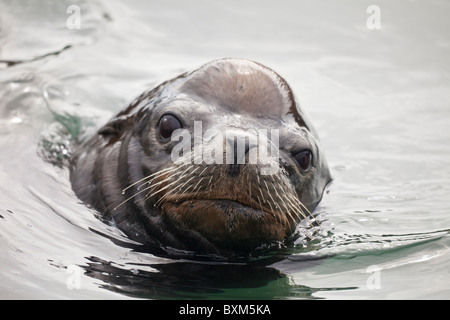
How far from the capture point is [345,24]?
1096 centimetres

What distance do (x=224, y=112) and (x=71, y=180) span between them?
156 centimetres

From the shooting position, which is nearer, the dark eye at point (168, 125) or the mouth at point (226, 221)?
the mouth at point (226, 221)

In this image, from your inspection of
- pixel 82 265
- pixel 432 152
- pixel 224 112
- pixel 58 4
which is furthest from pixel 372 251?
pixel 58 4

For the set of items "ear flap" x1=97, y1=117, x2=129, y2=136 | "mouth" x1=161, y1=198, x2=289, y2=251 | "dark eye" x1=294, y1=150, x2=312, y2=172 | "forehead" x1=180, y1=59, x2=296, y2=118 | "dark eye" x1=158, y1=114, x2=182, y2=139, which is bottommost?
"mouth" x1=161, y1=198, x2=289, y2=251

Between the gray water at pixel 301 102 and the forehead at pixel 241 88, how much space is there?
1018 mm

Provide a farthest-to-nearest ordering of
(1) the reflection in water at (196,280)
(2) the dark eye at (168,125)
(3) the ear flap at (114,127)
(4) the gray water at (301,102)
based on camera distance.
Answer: (3) the ear flap at (114,127)
(2) the dark eye at (168,125)
(4) the gray water at (301,102)
(1) the reflection in water at (196,280)

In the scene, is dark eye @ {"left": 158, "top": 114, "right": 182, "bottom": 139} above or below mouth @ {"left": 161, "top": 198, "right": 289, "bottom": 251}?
above

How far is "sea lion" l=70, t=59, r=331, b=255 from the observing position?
4723 mm

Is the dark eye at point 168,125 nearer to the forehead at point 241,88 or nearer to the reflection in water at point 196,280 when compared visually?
the forehead at point 241,88

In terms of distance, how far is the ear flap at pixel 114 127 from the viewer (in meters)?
6.10

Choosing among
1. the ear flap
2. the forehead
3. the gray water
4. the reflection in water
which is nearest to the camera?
the reflection in water

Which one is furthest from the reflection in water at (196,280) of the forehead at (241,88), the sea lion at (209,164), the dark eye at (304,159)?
the forehead at (241,88)

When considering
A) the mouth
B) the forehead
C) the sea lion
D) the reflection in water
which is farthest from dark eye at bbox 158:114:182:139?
the reflection in water

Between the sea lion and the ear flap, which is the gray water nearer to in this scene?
the sea lion
